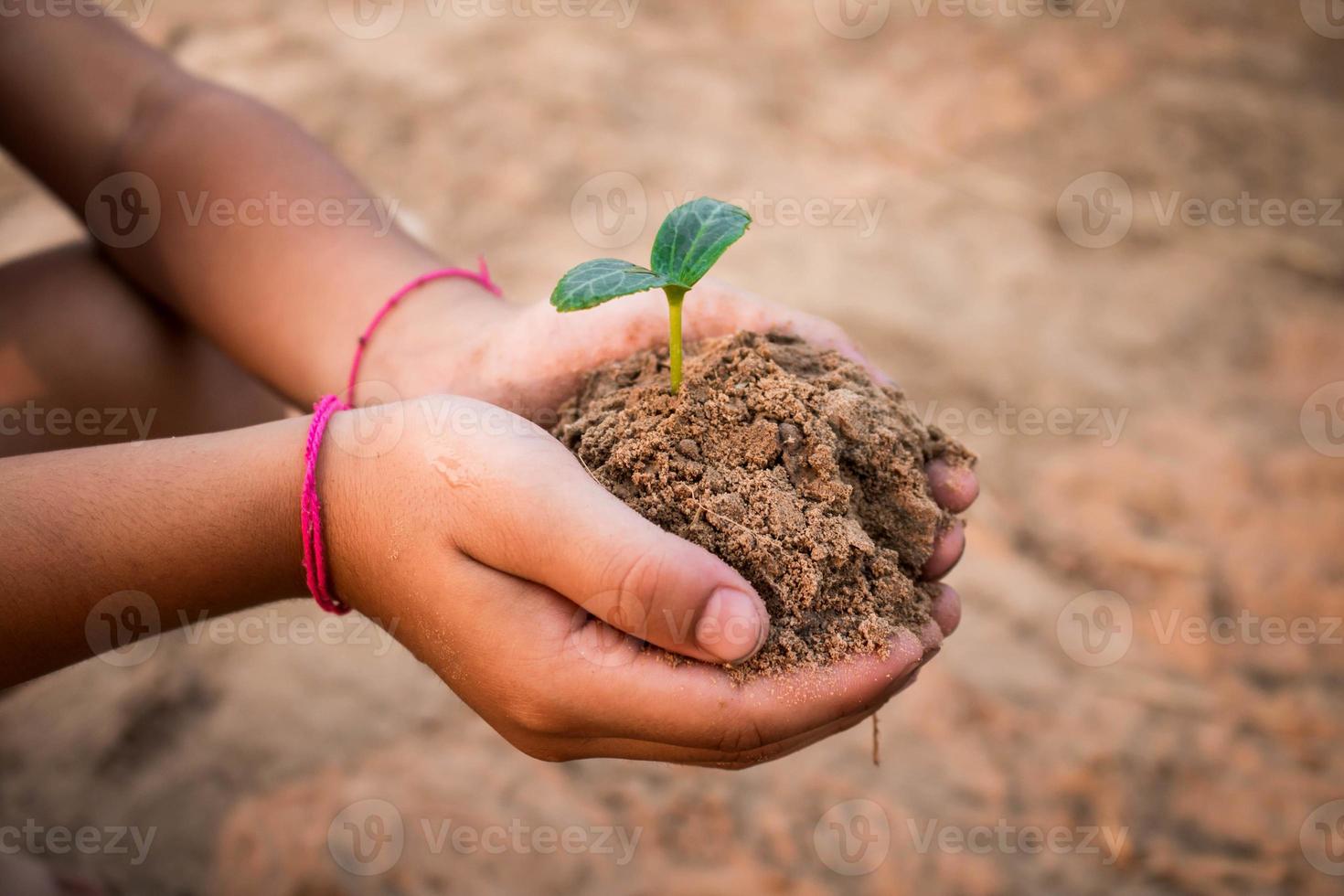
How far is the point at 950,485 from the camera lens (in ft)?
4.97

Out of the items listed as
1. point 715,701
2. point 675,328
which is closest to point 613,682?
point 715,701

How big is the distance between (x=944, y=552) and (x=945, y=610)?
3.6 inches

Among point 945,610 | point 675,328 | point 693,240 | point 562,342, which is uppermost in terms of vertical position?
point 693,240

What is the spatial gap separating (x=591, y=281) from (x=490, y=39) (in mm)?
3110

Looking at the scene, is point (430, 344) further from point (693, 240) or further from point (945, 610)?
point (945, 610)

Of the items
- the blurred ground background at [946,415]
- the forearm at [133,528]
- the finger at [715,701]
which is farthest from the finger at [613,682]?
the blurred ground background at [946,415]

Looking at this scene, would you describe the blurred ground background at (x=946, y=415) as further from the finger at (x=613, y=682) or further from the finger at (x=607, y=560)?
the finger at (x=607, y=560)

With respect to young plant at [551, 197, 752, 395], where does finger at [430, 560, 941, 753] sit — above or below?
below

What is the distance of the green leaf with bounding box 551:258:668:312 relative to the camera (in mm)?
1269

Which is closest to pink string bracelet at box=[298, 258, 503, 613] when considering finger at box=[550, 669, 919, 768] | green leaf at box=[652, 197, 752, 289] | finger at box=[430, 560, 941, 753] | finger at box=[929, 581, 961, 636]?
finger at box=[430, 560, 941, 753]

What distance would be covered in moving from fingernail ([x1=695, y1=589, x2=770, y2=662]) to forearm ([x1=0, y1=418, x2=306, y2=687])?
61cm

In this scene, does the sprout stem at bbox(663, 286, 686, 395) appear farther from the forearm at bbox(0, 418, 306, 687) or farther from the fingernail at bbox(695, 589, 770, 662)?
the forearm at bbox(0, 418, 306, 687)

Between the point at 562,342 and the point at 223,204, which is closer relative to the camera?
the point at 562,342

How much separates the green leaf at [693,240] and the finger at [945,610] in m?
0.62
